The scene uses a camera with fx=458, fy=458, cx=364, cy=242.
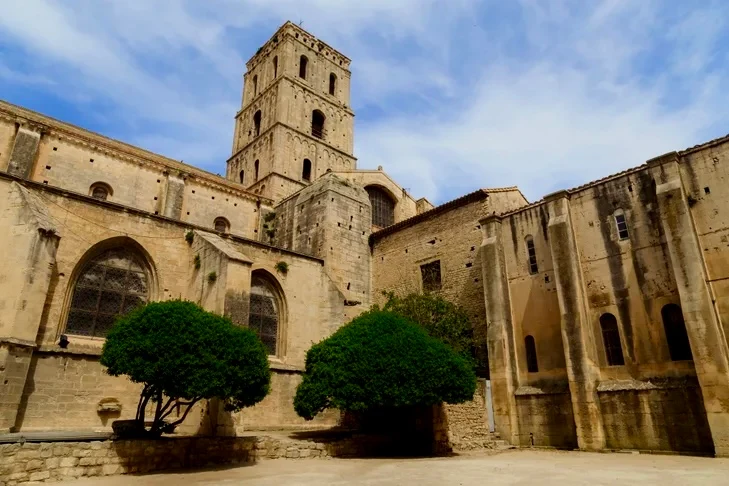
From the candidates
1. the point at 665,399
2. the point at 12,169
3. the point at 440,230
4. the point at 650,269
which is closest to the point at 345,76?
the point at 440,230

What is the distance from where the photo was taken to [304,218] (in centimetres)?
2112

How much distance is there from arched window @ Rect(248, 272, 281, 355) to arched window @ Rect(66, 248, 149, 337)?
11.6 ft

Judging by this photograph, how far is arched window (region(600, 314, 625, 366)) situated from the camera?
44.1ft

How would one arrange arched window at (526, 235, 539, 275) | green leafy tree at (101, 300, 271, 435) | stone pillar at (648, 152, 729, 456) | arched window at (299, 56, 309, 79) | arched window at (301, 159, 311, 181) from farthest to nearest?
arched window at (299, 56, 309, 79) < arched window at (301, 159, 311, 181) < arched window at (526, 235, 539, 275) < stone pillar at (648, 152, 729, 456) < green leafy tree at (101, 300, 271, 435)

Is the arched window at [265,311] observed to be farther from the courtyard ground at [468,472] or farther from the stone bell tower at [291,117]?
the stone bell tower at [291,117]

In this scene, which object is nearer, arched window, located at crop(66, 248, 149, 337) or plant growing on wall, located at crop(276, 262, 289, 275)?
arched window, located at crop(66, 248, 149, 337)

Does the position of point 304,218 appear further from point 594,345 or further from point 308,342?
point 594,345

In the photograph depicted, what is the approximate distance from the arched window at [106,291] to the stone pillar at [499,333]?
446 inches

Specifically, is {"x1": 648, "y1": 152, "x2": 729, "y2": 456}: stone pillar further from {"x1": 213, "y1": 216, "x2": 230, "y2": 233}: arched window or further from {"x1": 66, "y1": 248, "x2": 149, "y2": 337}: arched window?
{"x1": 213, "y1": 216, "x2": 230, "y2": 233}: arched window

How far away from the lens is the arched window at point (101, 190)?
61.9 ft

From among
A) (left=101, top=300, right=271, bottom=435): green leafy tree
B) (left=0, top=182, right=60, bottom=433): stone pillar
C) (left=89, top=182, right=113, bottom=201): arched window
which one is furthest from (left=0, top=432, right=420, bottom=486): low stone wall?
(left=89, top=182, right=113, bottom=201): arched window

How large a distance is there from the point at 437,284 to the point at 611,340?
6858 millimetres

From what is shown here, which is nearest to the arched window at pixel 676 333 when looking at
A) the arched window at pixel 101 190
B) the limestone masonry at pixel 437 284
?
the limestone masonry at pixel 437 284

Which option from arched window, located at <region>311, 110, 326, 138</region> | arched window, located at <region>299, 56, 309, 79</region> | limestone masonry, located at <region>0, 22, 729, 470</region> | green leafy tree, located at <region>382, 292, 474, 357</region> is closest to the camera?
limestone masonry, located at <region>0, 22, 729, 470</region>
